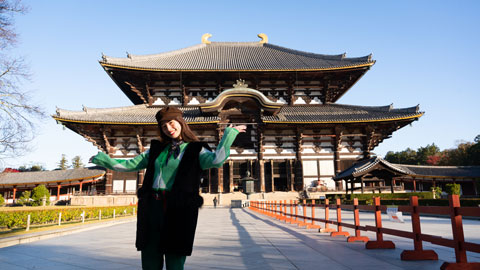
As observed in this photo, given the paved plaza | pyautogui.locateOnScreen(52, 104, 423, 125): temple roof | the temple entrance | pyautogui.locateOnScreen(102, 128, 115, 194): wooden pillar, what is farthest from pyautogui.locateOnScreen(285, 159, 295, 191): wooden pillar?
the paved plaza

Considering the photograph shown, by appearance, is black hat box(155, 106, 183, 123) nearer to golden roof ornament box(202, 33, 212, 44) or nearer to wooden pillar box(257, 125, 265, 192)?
wooden pillar box(257, 125, 265, 192)

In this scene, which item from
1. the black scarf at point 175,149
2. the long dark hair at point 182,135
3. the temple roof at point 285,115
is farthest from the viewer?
the temple roof at point 285,115

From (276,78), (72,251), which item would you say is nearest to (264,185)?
(276,78)

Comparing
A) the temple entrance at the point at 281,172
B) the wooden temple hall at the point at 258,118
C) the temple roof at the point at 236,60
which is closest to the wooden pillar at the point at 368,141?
the wooden temple hall at the point at 258,118

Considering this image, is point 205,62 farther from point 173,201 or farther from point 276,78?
point 173,201

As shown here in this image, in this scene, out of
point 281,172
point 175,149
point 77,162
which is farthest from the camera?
point 77,162

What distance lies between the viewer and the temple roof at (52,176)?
26173 millimetres

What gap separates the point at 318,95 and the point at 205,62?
10718 millimetres

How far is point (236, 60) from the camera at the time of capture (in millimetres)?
28719

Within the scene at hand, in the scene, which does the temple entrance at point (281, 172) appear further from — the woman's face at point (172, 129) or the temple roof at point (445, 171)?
the woman's face at point (172, 129)

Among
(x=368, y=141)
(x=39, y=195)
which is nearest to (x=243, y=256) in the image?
(x=368, y=141)

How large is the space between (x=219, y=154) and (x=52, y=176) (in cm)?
3220

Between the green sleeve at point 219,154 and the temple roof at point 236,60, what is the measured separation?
75.7 ft

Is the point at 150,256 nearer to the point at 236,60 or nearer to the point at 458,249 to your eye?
the point at 458,249
